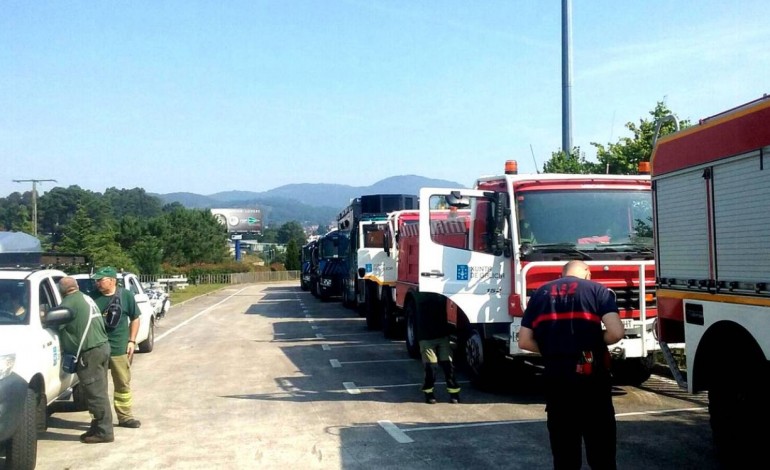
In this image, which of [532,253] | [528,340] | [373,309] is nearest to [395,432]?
[532,253]

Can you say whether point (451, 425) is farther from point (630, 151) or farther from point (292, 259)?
point (292, 259)

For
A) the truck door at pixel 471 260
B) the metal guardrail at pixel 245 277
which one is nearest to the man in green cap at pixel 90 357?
the truck door at pixel 471 260

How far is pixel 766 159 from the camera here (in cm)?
577

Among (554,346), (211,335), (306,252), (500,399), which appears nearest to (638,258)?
(500,399)

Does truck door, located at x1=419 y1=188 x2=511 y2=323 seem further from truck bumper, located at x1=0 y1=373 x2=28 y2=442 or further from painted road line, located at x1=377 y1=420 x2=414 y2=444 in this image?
truck bumper, located at x1=0 y1=373 x2=28 y2=442

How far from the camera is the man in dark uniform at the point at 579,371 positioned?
5.29m

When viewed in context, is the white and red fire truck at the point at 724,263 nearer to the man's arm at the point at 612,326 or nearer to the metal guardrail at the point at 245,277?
the man's arm at the point at 612,326

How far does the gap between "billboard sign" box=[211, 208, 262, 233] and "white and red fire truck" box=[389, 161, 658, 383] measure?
145440 millimetres

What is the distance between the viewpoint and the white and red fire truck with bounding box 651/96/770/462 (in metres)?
5.84

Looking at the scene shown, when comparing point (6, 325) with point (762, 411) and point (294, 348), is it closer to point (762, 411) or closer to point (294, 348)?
point (762, 411)

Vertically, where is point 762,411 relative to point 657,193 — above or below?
below

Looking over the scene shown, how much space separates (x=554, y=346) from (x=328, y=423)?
4.18 m

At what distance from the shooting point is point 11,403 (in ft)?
21.0

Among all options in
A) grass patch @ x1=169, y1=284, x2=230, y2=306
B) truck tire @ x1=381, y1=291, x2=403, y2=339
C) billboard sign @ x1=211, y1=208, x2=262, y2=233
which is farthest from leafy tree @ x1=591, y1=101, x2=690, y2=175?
billboard sign @ x1=211, y1=208, x2=262, y2=233
